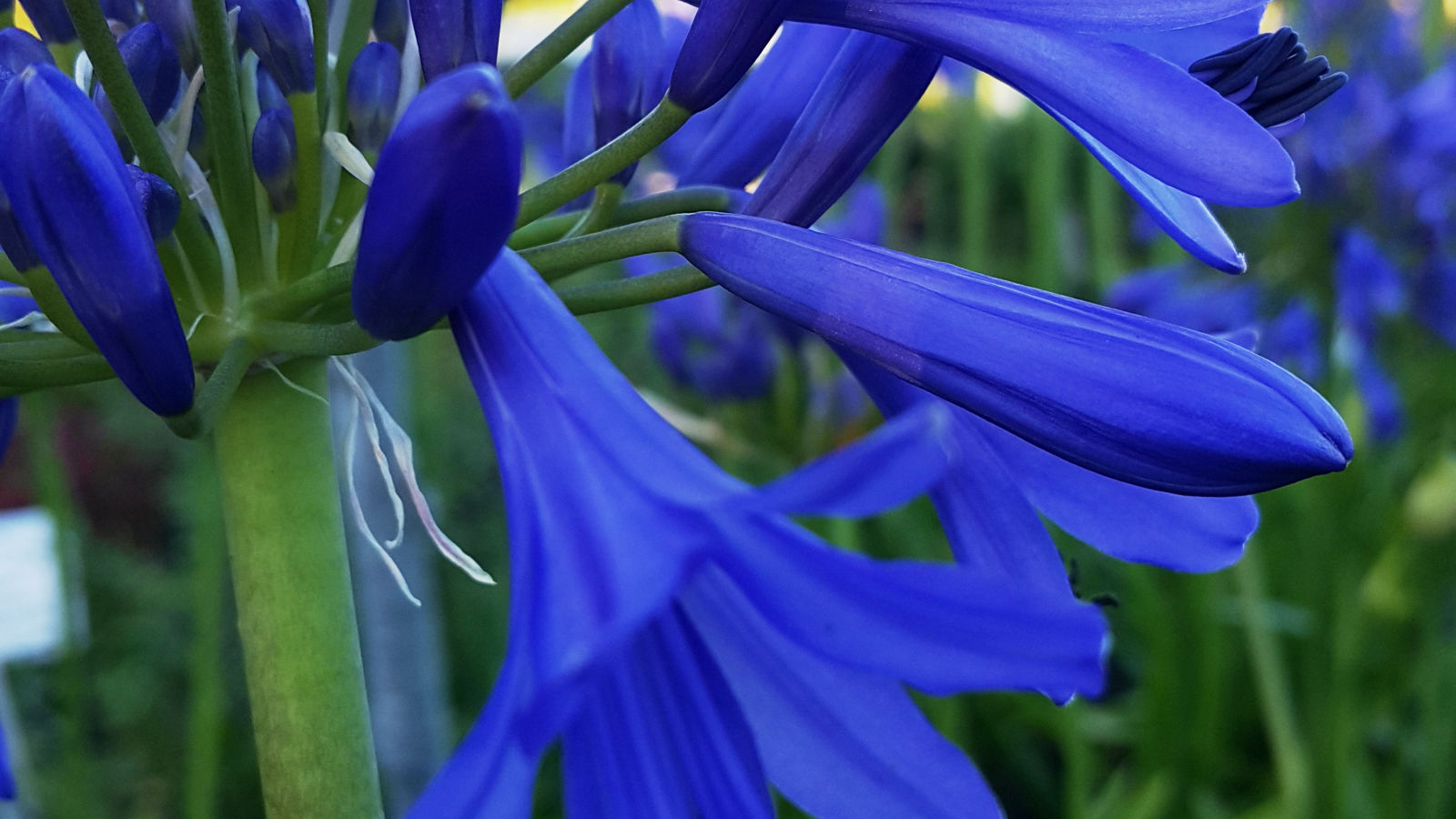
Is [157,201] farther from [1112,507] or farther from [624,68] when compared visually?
[1112,507]

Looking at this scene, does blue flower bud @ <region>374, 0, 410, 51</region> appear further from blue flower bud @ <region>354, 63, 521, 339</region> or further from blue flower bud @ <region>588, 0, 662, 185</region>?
blue flower bud @ <region>354, 63, 521, 339</region>

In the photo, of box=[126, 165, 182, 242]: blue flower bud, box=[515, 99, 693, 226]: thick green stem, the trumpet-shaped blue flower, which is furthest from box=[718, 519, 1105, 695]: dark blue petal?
box=[126, 165, 182, 242]: blue flower bud

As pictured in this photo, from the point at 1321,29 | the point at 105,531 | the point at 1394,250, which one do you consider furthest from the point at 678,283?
the point at 105,531

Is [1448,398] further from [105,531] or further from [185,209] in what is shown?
[105,531]

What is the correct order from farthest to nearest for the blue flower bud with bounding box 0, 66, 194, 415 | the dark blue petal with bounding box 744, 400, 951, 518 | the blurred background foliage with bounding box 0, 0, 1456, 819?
the blurred background foliage with bounding box 0, 0, 1456, 819
the blue flower bud with bounding box 0, 66, 194, 415
the dark blue petal with bounding box 744, 400, 951, 518

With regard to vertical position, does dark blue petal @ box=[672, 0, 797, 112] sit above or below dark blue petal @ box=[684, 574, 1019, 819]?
above

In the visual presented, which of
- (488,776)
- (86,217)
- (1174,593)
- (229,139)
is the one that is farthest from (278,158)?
(1174,593)

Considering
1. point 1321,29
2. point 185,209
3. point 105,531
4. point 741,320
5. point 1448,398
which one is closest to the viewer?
point 185,209
